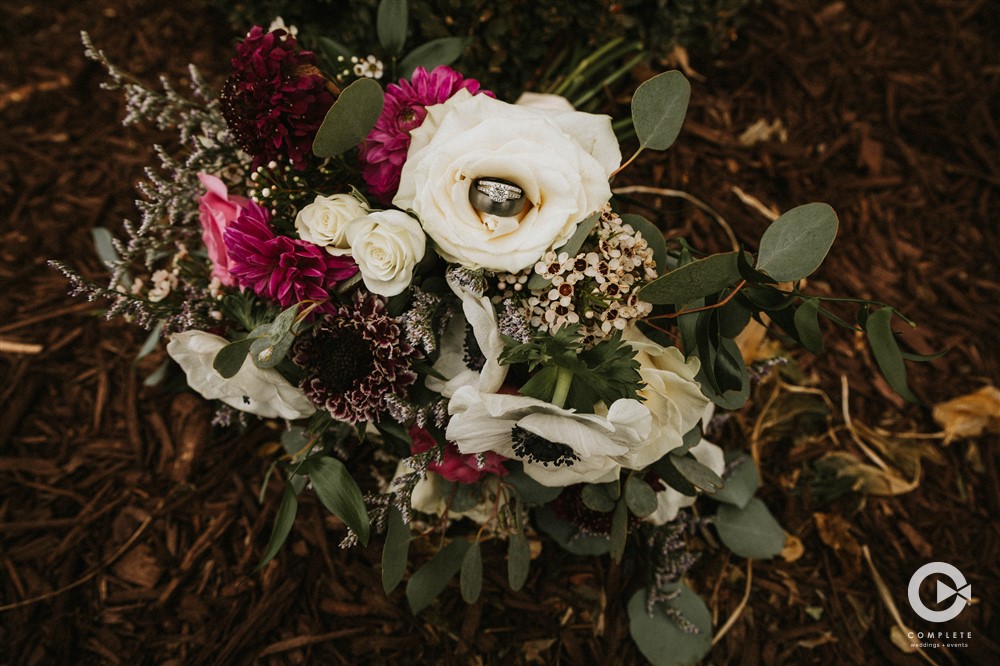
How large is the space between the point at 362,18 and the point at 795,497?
4.69ft

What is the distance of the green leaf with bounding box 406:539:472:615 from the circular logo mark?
3.11ft

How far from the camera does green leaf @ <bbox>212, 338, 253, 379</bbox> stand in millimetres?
765

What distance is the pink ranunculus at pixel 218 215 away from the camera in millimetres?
897

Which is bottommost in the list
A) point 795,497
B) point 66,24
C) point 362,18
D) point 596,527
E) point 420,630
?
point 420,630

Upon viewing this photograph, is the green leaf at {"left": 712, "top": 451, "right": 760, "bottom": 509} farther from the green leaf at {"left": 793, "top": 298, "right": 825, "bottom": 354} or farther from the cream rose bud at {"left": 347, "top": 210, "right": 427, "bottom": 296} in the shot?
the cream rose bud at {"left": 347, "top": 210, "right": 427, "bottom": 296}

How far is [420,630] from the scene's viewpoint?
1.15 metres

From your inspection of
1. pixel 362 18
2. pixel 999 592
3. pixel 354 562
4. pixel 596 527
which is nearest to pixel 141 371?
pixel 354 562

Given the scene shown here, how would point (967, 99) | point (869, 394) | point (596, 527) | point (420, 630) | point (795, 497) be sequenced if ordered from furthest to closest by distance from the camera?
1. point (967, 99)
2. point (869, 394)
3. point (795, 497)
4. point (420, 630)
5. point (596, 527)

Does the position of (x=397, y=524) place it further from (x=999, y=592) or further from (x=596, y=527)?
(x=999, y=592)

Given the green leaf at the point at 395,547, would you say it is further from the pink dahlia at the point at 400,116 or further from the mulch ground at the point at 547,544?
the pink dahlia at the point at 400,116

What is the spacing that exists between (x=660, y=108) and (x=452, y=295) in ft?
1.33

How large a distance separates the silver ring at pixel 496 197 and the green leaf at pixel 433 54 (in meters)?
0.40

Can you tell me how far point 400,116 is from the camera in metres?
0.87

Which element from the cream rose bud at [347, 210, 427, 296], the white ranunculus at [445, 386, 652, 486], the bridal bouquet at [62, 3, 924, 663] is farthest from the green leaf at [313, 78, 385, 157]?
the white ranunculus at [445, 386, 652, 486]
